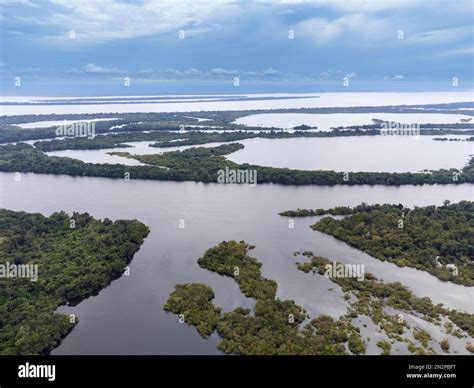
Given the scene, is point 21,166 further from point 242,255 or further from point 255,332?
point 255,332

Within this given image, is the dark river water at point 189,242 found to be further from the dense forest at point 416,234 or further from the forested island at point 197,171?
the forested island at point 197,171

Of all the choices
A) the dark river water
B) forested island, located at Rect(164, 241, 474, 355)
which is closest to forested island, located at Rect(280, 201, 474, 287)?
the dark river water

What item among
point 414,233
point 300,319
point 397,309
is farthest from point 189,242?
point 414,233

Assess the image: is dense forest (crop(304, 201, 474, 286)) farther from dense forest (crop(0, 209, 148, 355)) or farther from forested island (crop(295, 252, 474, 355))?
dense forest (crop(0, 209, 148, 355))

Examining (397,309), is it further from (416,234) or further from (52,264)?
(52,264)

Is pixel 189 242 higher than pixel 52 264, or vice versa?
pixel 189 242

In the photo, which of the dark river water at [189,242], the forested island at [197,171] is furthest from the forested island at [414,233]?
the forested island at [197,171]
